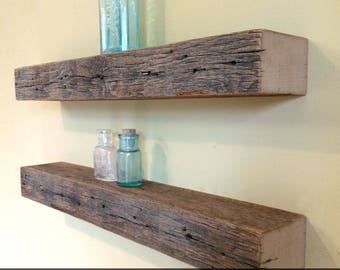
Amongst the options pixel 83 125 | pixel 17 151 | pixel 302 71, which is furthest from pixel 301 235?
pixel 17 151

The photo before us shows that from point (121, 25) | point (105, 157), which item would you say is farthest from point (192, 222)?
point (121, 25)

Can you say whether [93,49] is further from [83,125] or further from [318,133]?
[318,133]

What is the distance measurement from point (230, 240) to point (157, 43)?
48 centimetres

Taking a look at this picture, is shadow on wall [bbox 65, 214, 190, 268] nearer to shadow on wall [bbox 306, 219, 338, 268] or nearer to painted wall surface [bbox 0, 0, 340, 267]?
painted wall surface [bbox 0, 0, 340, 267]

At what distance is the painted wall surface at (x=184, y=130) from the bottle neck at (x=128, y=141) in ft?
0.14

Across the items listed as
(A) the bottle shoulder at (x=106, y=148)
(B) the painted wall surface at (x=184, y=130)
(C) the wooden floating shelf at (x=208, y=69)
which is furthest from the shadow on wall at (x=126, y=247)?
(C) the wooden floating shelf at (x=208, y=69)

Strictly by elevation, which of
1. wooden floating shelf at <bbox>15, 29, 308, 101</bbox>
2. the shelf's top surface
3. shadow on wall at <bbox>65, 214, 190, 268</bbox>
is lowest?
shadow on wall at <bbox>65, 214, 190, 268</bbox>

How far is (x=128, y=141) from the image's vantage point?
2.85 feet

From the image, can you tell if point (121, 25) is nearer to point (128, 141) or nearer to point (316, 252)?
point (128, 141)

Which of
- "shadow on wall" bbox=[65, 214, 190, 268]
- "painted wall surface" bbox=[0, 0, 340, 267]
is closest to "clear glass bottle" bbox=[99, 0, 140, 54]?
"painted wall surface" bbox=[0, 0, 340, 267]

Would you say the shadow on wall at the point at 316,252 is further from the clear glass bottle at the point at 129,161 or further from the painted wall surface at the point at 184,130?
the clear glass bottle at the point at 129,161

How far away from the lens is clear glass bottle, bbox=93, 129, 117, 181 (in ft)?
3.02

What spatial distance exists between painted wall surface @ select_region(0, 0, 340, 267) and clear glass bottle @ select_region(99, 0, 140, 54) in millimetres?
37

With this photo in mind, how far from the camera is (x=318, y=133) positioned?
2.04 feet
